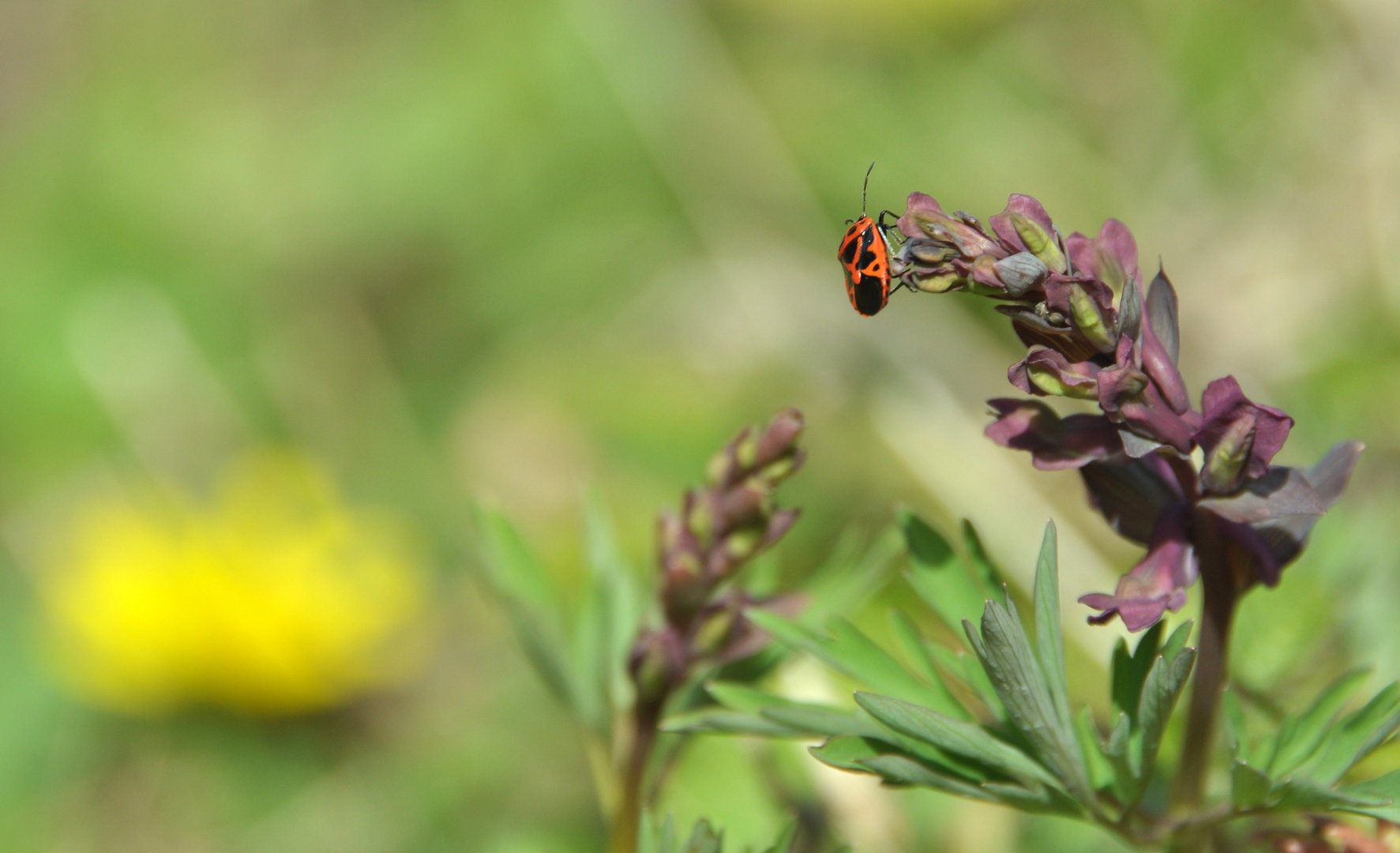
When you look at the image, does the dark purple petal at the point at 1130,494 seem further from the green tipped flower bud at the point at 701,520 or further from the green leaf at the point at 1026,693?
the green tipped flower bud at the point at 701,520

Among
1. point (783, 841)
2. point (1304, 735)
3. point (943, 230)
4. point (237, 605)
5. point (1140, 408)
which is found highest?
point (237, 605)

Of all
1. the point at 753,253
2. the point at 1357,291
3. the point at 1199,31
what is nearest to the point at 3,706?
the point at 753,253

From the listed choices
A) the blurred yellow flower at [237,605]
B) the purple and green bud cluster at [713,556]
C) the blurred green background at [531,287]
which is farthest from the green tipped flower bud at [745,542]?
the blurred yellow flower at [237,605]

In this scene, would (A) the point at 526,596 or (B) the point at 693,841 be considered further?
(A) the point at 526,596

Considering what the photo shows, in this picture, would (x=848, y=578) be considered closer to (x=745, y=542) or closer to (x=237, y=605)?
(x=745, y=542)

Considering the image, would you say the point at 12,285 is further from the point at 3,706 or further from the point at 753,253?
the point at 753,253

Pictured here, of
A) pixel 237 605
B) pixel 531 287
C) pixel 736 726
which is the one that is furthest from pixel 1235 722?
pixel 531 287

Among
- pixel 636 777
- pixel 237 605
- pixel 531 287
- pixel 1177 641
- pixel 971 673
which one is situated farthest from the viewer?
pixel 531 287
